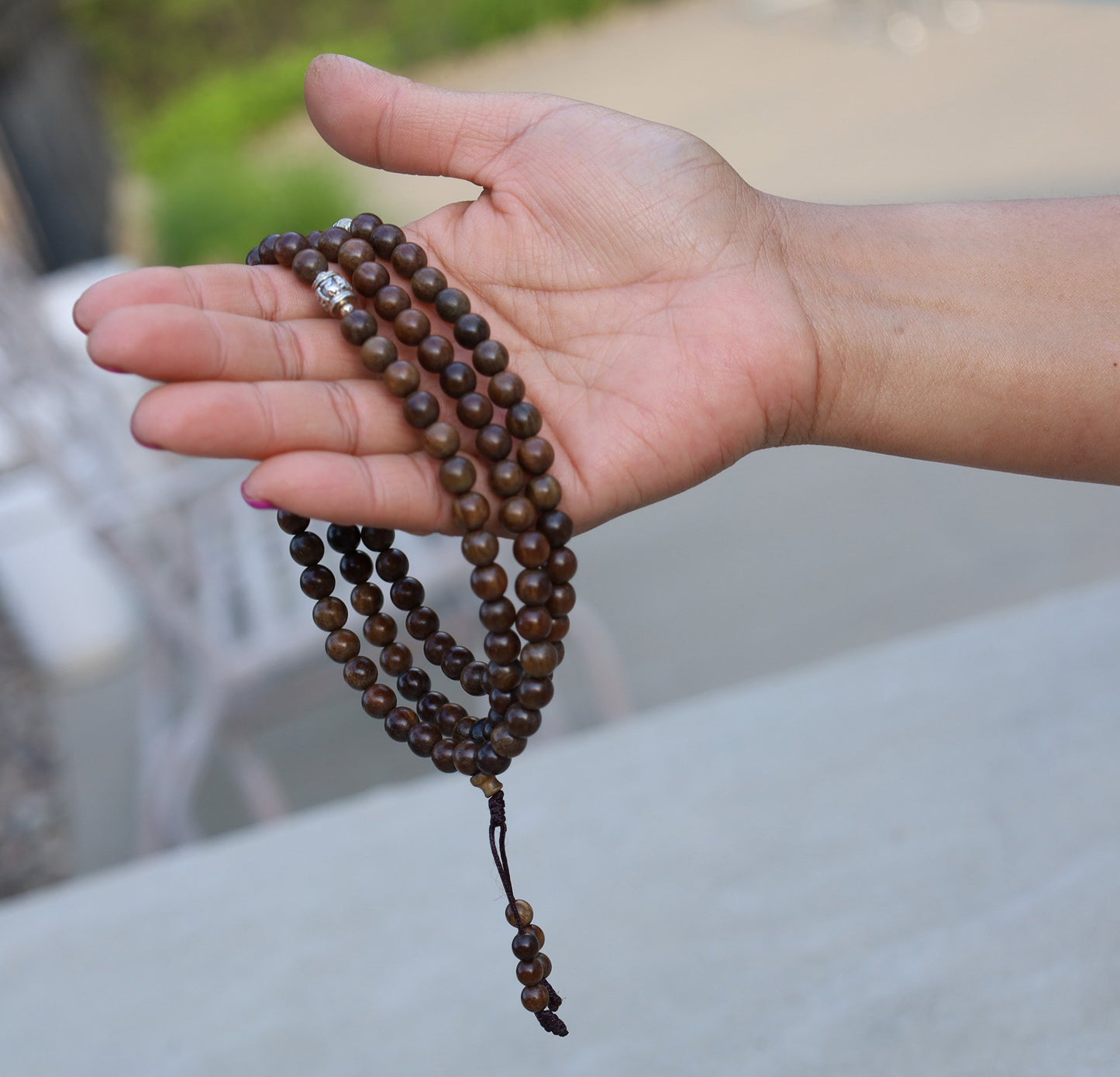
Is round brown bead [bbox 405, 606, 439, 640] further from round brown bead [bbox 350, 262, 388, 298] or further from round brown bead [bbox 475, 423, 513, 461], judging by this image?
round brown bead [bbox 350, 262, 388, 298]

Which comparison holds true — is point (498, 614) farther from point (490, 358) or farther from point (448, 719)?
point (490, 358)

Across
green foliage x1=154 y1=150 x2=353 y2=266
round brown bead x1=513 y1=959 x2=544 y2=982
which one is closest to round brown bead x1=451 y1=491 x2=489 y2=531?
round brown bead x1=513 y1=959 x2=544 y2=982

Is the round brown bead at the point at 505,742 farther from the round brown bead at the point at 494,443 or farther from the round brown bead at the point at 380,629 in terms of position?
the round brown bead at the point at 494,443

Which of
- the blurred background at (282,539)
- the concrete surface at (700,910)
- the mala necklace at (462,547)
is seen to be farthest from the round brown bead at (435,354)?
the blurred background at (282,539)

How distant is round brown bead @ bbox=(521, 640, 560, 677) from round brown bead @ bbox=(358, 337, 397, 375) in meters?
0.35

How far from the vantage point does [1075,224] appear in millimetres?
1486

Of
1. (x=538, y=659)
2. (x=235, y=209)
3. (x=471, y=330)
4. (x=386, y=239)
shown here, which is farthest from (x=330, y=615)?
(x=235, y=209)

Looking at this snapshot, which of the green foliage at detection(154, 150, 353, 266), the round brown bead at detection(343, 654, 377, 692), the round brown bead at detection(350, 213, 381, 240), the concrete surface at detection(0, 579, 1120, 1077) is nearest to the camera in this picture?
the round brown bead at detection(343, 654, 377, 692)

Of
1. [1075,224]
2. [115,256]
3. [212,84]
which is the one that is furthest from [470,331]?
[212,84]

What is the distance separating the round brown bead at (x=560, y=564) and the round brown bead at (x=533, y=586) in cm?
1

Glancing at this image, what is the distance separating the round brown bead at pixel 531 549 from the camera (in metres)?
1.23

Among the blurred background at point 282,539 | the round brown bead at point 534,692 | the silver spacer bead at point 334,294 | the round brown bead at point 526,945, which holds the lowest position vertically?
the blurred background at point 282,539

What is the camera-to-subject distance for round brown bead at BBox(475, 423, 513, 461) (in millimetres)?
1261

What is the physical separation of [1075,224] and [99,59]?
9.63 metres
